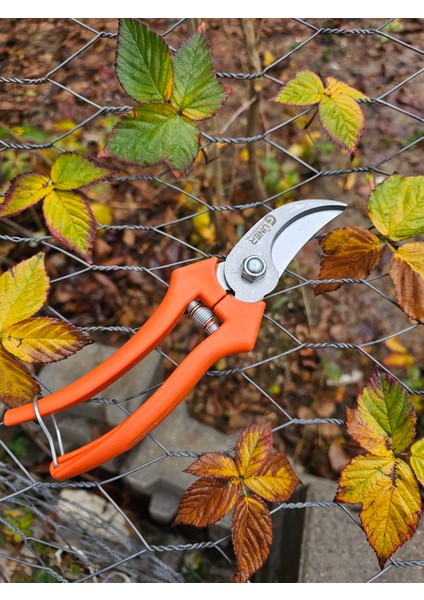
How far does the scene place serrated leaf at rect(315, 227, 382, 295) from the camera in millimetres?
793

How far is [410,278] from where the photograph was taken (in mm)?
776

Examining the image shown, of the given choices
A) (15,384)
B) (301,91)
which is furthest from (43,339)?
(301,91)

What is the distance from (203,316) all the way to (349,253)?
23 centimetres

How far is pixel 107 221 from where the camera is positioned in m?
1.42

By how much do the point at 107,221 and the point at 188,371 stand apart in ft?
2.56

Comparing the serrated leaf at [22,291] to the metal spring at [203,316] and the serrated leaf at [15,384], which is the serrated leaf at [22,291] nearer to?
the serrated leaf at [15,384]

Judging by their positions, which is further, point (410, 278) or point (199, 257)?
point (199, 257)

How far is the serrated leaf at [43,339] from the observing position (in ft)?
2.43

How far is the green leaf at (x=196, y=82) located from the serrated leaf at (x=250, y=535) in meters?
0.54

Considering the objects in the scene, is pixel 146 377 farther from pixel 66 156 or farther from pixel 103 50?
pixel 103 50

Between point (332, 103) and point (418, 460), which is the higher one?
point (332, 103)

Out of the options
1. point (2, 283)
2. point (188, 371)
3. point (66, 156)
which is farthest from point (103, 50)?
point (188, 371)

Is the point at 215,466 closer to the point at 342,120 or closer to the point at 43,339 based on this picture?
the point at 43,339

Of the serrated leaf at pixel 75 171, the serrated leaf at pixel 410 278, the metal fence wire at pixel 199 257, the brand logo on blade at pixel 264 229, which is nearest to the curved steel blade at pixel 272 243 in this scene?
the brand logo on blade at pixel 264 229
